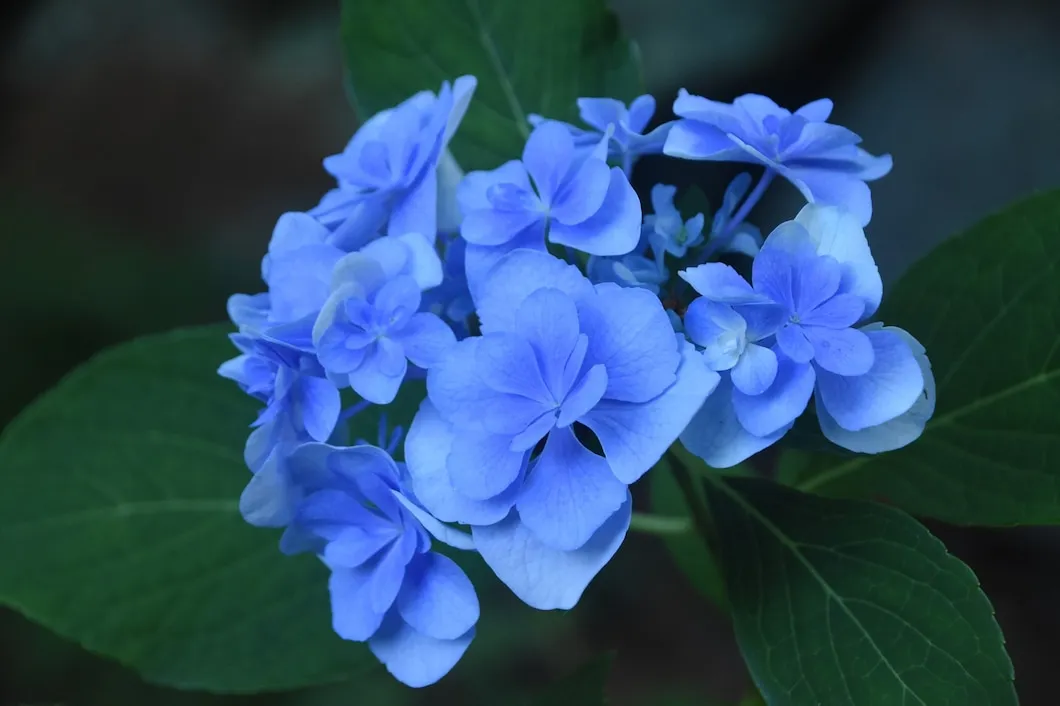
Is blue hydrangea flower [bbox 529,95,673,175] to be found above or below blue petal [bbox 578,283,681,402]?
above

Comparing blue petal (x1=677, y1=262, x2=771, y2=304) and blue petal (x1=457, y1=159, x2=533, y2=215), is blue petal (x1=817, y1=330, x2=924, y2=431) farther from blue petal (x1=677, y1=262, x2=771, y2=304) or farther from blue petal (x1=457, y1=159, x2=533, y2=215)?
blue petal (x1=457, y1=159, x2=533, y2=215)

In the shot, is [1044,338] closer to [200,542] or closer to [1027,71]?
[200,542]

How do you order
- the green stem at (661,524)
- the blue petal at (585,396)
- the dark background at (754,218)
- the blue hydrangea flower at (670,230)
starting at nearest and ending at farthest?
the blue petal at (585,396), the blue hydrangea flower at (670,230), the green stem at (661,524), the dark background at (754,218)

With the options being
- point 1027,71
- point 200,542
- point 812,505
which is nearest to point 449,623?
point 812,505

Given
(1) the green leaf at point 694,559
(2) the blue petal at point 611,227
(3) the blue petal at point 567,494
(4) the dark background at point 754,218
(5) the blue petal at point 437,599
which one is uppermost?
(2) the blue petal at point 611,227

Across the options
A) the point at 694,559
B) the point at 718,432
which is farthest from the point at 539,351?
the point at 694,559

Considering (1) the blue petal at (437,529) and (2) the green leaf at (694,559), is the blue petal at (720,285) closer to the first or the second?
(1) the blue petal at (437,529)

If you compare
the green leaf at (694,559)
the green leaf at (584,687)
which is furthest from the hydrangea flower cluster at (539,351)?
the green leaf at (694,559)

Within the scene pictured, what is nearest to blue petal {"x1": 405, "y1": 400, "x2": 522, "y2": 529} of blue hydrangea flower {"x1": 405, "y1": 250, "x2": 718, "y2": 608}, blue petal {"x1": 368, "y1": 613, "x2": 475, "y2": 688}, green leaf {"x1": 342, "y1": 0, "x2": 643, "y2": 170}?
blue hydrangea flower {"x1": 405, "y1": 250, "x2": 718, "y2": 608}
